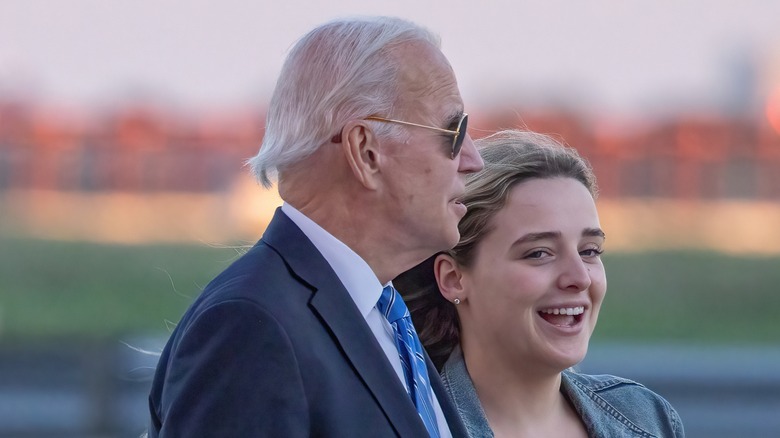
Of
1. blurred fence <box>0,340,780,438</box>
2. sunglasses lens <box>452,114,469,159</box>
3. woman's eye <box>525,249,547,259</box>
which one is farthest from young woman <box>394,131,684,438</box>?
blurred fence <box>0,340,780,438</box>

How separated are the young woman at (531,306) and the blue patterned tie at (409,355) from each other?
0.35 meters

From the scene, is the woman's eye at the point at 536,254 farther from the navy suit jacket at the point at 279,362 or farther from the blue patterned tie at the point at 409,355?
the navy suit jacket at the point at 279,362

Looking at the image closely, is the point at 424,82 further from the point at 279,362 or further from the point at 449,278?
the point at 449,278

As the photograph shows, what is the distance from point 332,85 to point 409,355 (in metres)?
0.54

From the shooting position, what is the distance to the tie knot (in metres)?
2.09

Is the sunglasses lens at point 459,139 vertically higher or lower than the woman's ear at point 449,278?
higher

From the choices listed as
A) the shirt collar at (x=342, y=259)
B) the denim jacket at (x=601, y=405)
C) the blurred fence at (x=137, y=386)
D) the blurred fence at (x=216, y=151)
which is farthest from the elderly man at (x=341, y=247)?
the blurred fence at (x=216, y=151)

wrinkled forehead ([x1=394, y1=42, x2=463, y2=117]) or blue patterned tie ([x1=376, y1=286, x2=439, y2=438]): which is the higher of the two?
wrinkled forehead ([x1=394, y1=42, x2=463, y2=117])

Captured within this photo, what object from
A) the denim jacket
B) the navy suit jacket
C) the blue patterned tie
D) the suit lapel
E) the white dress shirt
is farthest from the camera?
the denim jacket

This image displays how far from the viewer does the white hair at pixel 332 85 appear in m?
1.98

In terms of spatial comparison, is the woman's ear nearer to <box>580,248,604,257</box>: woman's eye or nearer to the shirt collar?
<box>580,248,604,257</box>: woman's eye

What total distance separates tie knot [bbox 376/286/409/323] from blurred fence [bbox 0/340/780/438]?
15.5 feet

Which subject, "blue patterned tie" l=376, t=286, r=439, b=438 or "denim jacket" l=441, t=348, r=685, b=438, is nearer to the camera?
"blue patterned tie" l=376, t=286, r=439, b=438

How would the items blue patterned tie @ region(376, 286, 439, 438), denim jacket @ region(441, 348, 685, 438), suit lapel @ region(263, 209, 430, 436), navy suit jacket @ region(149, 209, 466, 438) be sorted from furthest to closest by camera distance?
denim jacket @ region(441, 348, 685, 438)
blue patterned tie @ region(376, 286, 439, 438)
suit lapel @ region(263, 209, 430, 436)
navy suit jacket @ region(149, 209, 466, 438)
